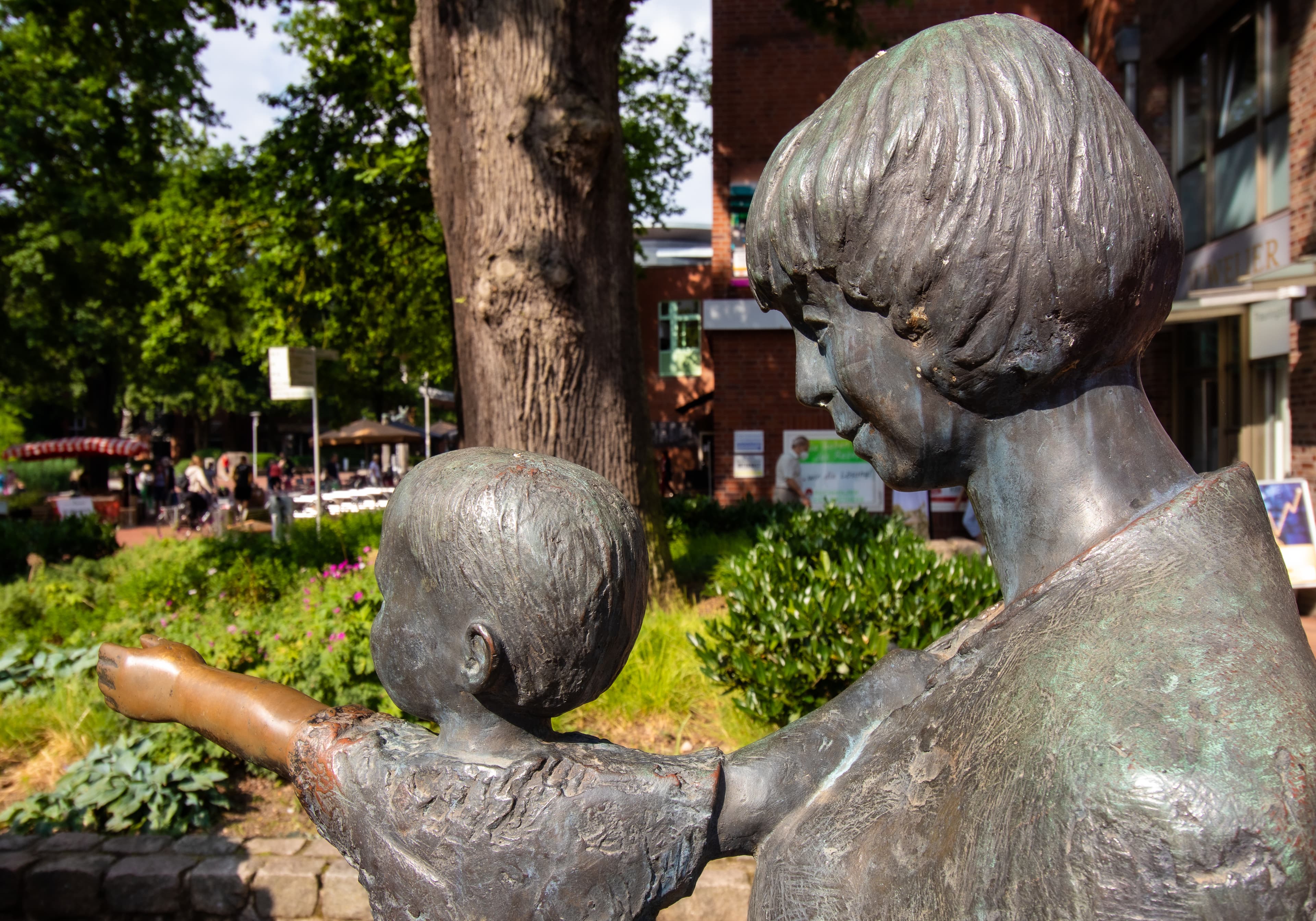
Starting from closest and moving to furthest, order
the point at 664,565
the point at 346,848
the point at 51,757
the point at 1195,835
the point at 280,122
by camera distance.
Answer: the point at 1195,835 < the point at 346,848 < the point at 51,757 < the point at 664,565 < the point at 280,122

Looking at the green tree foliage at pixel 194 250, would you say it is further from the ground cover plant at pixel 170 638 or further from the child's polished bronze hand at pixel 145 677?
the child's polished bronze hand at pixel 145 677

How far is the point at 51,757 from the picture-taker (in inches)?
205

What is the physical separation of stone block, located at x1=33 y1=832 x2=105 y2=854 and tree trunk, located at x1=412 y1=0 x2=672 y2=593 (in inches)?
124

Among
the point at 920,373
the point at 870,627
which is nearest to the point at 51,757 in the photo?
the point at 870,627

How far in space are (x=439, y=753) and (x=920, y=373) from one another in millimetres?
805

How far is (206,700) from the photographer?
1.43m

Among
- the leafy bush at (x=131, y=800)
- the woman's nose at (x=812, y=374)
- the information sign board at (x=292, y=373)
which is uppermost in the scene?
the information sign board at (x=292, y=373)

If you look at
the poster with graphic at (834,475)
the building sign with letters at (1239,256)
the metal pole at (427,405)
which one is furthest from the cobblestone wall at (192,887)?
the metal pole at (427,405)

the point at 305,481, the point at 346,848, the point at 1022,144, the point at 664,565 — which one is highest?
the point at 1022,144

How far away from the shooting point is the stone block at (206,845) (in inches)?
164

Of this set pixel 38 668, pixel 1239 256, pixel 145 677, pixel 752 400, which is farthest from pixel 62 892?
pixel 1239 256

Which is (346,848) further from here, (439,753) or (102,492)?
(102,492)

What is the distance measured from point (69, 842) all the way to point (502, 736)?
4.20 meters

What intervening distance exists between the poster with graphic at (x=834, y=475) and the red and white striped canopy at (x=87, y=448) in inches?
840
